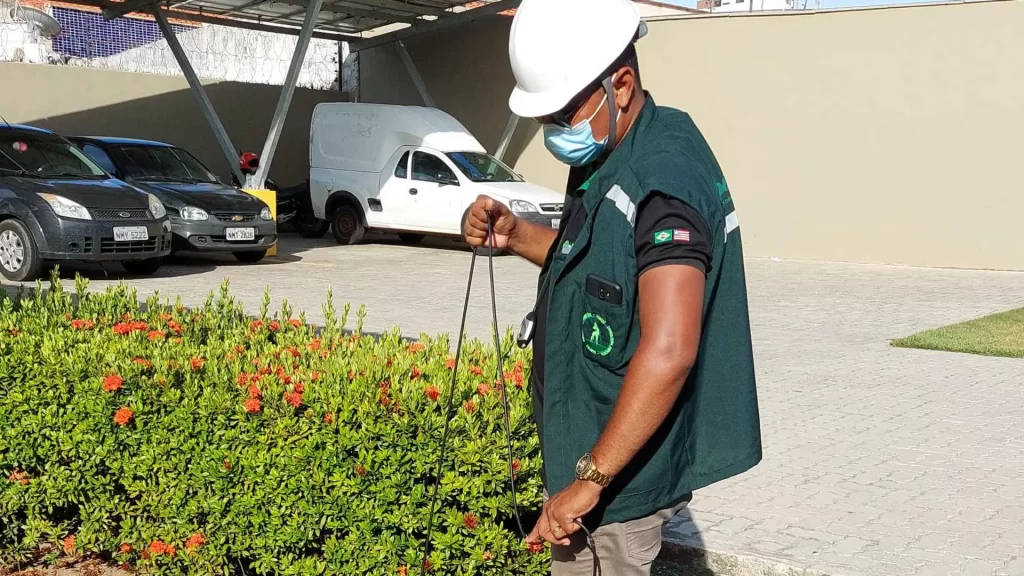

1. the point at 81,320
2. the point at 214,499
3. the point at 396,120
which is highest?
the point at 396,120

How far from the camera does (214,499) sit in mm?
3701

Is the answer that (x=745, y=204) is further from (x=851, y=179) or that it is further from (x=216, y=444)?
(x=216, y=444)

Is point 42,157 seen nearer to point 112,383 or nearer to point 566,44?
point 112,383

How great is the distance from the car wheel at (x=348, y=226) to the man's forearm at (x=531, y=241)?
15.7 metres

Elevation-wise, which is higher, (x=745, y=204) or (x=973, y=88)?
(x=973, y=88)

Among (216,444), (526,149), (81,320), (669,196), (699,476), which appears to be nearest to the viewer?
(669,196)

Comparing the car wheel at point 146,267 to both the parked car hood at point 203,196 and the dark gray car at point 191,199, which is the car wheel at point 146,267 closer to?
the dark gray car at point 191,199

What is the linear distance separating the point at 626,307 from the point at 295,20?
20.8 meters

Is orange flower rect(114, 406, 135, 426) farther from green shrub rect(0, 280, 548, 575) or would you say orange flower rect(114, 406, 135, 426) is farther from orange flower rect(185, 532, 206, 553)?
orange flower rect(185, 532, 206, 553)

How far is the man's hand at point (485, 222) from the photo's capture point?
106 inches

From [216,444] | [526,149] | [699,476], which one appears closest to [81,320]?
[216,444]

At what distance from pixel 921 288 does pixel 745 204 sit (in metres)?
4.58

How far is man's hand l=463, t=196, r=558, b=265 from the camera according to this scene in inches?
106

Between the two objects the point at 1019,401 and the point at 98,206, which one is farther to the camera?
the point at 98,206
